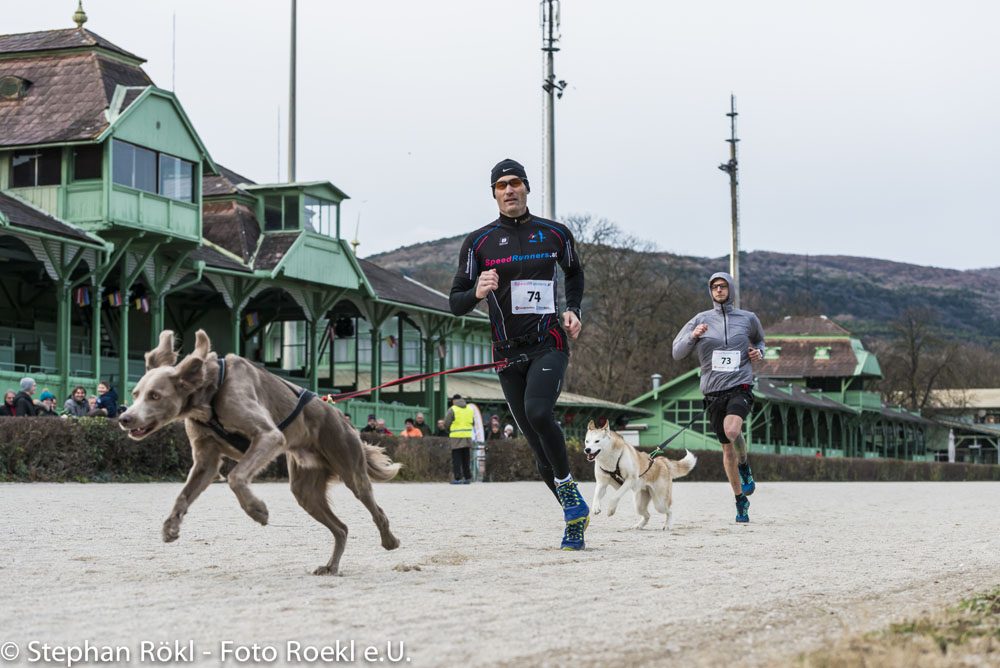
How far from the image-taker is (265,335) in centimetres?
4809

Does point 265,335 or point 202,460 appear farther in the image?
point 265,335

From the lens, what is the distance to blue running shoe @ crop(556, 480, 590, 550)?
870cm

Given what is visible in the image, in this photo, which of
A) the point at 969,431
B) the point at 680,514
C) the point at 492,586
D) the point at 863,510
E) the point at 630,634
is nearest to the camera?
the point at 630,634

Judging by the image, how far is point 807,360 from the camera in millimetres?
84312

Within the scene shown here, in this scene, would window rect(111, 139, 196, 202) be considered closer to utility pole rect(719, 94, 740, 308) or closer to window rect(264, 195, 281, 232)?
window rect(264, 195, 281, 232)

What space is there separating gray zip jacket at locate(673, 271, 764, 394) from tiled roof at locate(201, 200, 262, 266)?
29230mm

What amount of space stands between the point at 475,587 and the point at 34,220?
2734cm

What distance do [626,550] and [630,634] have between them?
13.1ft

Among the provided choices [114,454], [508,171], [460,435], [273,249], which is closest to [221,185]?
[273,249]

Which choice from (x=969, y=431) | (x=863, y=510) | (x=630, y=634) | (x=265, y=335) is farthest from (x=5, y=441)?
(x=969, y=431)

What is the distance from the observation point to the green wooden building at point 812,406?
65312mm

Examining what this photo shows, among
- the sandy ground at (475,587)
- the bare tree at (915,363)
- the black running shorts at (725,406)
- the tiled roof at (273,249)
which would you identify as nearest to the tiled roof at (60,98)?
the tiled roof at (273,249)

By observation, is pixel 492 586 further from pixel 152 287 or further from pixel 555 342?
pixel 152 287

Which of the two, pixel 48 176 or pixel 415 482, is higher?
pixel 48 176
